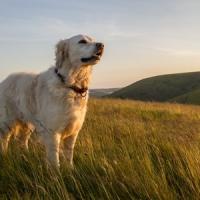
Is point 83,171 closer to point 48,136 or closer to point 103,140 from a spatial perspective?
point 48,136

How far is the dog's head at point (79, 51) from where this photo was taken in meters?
5.78

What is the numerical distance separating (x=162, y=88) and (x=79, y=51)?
98.8 metres

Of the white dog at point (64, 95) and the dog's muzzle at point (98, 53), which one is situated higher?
the dog's muzzle at point (98, 53)

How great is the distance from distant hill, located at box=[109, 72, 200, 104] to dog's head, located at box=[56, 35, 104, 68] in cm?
8756

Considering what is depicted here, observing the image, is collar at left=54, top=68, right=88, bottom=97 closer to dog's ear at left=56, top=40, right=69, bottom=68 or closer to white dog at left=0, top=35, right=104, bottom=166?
white dog at left=0, top=35, right=104, bottom=166

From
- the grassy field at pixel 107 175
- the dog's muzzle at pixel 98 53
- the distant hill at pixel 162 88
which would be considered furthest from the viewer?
the distant hill at pixel 162 88

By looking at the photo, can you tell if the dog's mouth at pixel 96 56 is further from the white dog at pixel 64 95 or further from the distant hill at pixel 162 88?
the distant hill at pixel 162 88

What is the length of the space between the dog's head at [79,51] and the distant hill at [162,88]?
8756 centimetres

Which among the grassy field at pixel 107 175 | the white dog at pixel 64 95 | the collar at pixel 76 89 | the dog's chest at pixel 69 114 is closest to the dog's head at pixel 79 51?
the white dog at pixel 64 95

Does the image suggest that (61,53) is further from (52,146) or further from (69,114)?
(52,146)

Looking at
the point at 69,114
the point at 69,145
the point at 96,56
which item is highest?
the point at 96,56

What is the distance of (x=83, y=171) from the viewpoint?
4.95 meters

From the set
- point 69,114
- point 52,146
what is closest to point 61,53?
point 69,114

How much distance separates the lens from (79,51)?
19.7 ft
